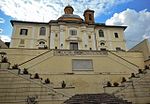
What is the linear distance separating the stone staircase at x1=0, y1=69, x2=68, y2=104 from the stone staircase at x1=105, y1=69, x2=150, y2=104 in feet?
14.6

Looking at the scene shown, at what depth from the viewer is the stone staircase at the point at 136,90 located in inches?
494

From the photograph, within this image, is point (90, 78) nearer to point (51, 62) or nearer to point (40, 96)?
point (51, 62)

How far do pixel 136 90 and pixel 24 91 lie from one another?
29.0 ft

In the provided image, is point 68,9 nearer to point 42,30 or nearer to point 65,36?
point 42,30

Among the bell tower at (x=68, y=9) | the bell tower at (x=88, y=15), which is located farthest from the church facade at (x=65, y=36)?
the bell tower at (x=68, y=9)

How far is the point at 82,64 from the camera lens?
55.2 ft

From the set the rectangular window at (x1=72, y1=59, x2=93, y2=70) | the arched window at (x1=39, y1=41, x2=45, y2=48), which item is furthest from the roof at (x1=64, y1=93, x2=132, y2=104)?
the arched window at (x1=39, y1=41, x2=45, y2=48)

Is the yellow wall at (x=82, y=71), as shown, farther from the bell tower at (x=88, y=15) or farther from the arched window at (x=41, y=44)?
the bell tower at (x=88, y=15)

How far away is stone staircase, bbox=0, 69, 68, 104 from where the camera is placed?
37.1ft

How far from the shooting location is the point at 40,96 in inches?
456

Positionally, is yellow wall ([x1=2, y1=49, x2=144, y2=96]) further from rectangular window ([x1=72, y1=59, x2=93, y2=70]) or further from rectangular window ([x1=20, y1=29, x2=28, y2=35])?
rectangular window ([x1=20, y1=29, x2=28, y2=35])

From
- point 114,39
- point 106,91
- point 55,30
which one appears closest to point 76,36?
point 55,30

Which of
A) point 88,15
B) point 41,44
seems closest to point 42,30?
point 41,44

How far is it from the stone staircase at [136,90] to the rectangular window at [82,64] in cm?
439
